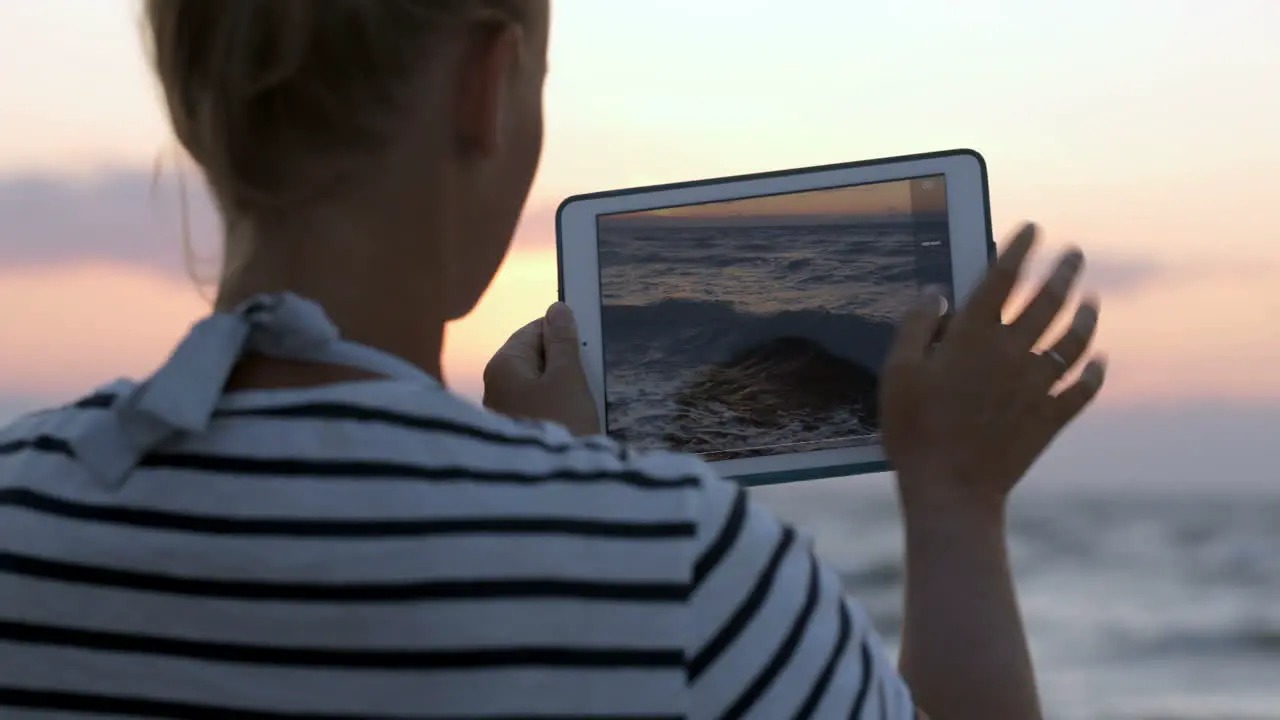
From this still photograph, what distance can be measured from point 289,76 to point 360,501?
30 centimetres

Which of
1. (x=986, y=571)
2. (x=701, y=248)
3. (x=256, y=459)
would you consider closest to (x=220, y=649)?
(x=256, y=459)

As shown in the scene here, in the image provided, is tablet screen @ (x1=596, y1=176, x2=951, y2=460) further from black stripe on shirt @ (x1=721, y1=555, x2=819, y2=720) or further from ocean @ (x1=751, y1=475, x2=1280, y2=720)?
ocean @ (x1=751, y1=475, x2=1280, y2=720)

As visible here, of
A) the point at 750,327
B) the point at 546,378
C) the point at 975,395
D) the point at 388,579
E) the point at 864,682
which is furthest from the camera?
the point at 750,327

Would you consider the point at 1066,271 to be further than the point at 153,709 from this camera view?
Yes

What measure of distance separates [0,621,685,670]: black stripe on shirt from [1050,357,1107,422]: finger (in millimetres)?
564

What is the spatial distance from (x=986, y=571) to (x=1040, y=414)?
0.18m

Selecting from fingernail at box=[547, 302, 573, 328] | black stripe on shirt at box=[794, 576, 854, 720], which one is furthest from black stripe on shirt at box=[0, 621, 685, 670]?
fingernail at box=[547, 302, 573, 328]

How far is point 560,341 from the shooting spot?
4.95ft

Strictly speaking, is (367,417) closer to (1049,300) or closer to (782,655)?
(782,655)

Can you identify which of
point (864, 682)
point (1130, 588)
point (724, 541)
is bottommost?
point (1130, 588)

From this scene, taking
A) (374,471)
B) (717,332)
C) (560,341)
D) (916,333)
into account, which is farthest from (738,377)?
(374,471)

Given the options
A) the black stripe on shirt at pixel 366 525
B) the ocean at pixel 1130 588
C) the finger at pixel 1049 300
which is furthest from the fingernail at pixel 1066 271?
the ocean at pixel 1130 588

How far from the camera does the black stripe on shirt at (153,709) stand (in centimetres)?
80

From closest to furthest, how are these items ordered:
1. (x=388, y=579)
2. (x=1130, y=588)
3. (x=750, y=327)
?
1. (x=388, y=579)
2. (x=750, y=327)
3. (x=1130, y=588)
